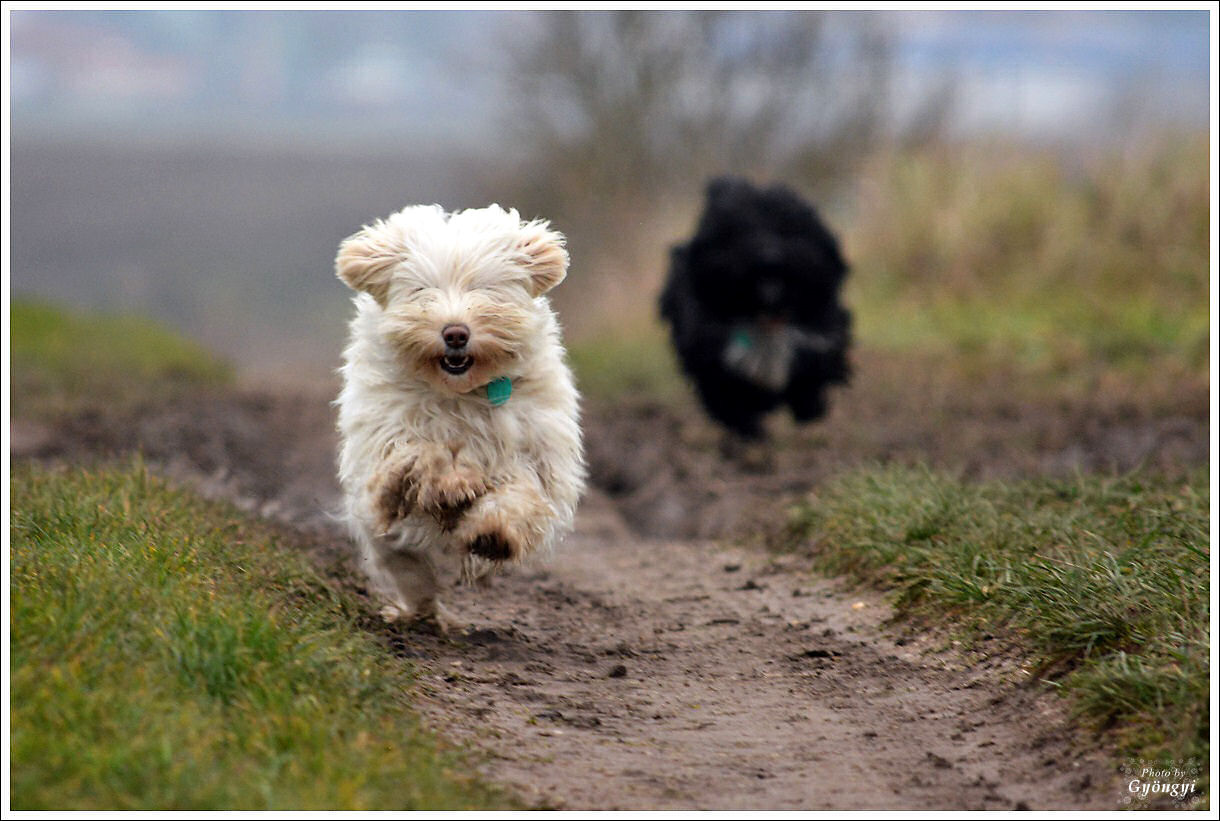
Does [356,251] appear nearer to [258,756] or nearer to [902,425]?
[258,756]

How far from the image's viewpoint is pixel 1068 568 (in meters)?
4.46

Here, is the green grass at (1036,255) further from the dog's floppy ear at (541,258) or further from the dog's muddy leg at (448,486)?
the dog's muddy leg at (448,486)

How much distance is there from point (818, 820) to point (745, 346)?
5.82m

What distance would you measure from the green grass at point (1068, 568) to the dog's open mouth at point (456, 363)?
71.5 inches

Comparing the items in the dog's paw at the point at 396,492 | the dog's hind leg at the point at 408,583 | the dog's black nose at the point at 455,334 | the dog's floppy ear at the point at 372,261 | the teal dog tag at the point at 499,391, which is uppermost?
the dog's floppy ear at the point at 372,261

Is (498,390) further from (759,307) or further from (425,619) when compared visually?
(759,307)

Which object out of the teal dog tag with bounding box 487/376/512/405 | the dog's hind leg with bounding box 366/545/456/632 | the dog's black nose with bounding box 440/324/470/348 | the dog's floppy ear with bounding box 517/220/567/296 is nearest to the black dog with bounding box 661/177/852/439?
the dog's floppy ear with bounding box 517/220/567/296

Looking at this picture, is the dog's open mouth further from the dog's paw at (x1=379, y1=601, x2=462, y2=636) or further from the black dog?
the black dog

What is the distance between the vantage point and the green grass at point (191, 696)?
116 inches

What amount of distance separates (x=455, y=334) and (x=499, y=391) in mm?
326

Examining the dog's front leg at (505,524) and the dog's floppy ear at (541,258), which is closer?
the dog's front leg at (505,524)

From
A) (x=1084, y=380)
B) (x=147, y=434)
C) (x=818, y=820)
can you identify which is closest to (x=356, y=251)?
(x=818, y=820)

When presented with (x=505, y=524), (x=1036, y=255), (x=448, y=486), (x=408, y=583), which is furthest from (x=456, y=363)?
(x=1036, y=255)

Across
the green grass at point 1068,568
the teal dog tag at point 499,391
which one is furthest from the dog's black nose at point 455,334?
the green grass at point 1068,568
